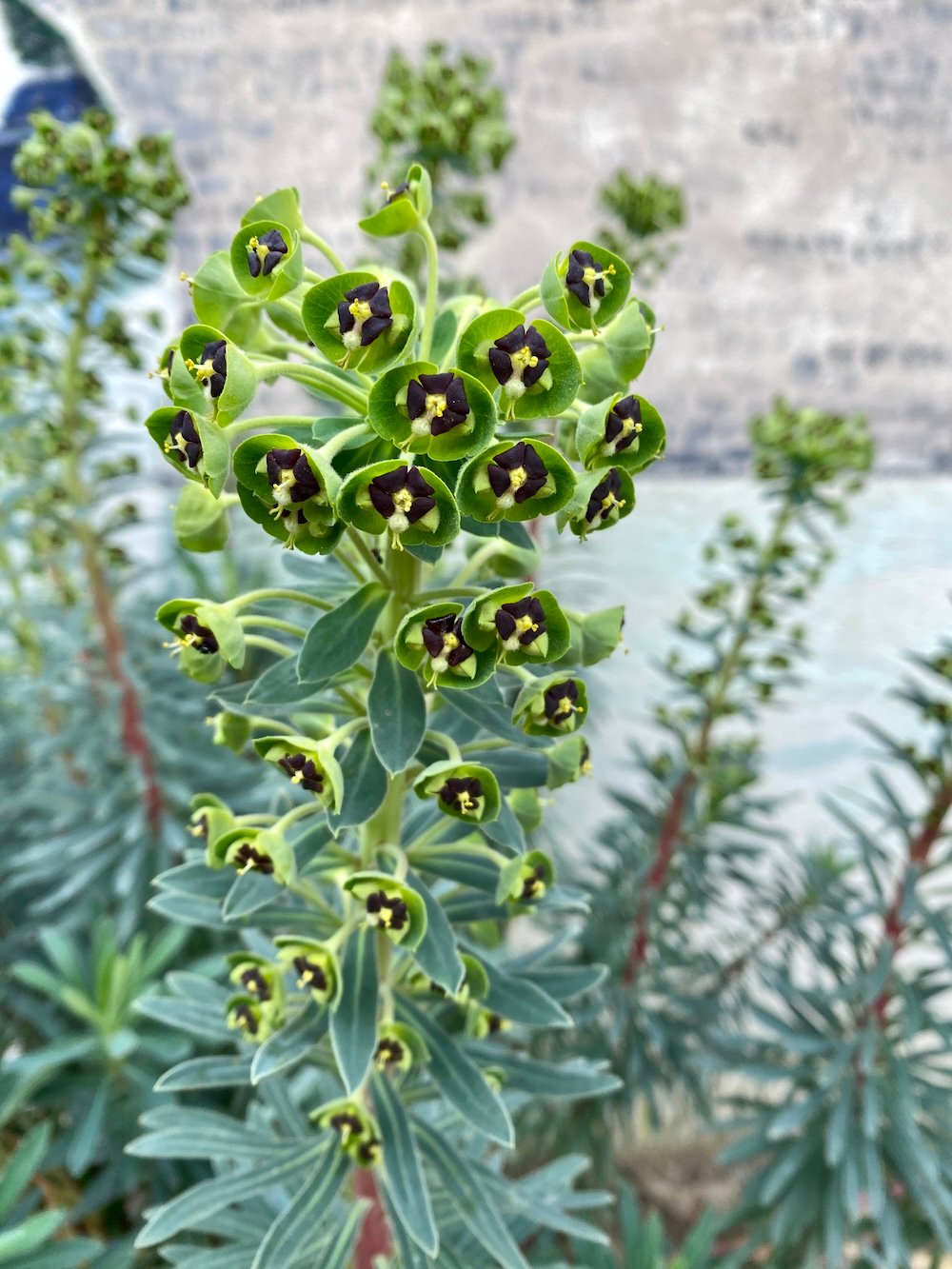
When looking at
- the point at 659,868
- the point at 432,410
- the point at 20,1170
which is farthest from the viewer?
the point at 659,868

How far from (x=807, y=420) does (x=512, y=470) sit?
96 cm

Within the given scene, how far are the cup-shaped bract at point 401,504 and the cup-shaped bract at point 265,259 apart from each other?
14 centimetres

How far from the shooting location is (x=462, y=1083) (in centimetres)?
67

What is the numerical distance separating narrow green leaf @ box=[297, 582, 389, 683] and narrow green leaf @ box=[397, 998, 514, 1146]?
33 centimetres

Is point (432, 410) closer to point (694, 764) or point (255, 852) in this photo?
point (255, 852)

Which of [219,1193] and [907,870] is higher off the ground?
[907,870]

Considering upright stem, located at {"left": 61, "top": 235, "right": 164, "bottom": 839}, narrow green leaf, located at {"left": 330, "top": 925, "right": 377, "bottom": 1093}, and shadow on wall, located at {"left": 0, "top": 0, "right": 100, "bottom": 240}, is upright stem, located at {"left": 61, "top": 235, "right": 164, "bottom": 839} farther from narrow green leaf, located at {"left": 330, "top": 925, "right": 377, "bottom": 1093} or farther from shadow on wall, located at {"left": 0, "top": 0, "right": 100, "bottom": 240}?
shadow on wall, located at {"left": 0, "top": 0, "right": 100, "bottom": 240}

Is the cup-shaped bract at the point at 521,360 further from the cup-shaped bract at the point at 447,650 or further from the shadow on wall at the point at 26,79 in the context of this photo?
the shadow on wall at the point at 26,79

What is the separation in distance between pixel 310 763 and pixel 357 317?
274 mm

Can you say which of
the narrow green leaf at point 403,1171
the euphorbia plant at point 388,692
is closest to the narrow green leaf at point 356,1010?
the euphorbia plant at point 388,692

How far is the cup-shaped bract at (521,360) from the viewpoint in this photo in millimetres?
460

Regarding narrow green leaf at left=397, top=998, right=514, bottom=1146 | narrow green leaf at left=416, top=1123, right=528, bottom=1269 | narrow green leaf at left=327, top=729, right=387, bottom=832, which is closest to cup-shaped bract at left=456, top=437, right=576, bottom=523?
narrow green leaf at left=327, top=729, right=387, bottom=832

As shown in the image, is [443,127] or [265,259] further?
[443,127]

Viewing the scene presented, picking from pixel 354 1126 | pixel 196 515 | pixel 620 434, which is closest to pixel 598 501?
pixel 620 434
